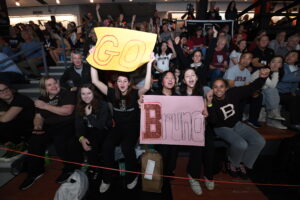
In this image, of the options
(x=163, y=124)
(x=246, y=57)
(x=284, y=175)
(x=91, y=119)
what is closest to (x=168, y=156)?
(x=163, y=124)

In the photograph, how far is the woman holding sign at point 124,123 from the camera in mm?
2361

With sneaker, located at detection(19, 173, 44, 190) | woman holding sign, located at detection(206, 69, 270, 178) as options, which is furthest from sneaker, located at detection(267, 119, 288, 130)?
sneaker, located at detection(19, 173, 44, 190)

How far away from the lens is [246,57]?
3143 mm

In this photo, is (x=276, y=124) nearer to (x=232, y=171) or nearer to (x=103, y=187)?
(x=232, y=171)

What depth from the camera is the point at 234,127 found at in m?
2.59

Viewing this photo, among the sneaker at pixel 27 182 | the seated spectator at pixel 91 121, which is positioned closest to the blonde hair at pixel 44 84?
the seated spectator at pixel 91 121

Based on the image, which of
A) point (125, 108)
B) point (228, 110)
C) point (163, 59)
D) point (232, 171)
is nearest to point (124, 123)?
point (125, 108)

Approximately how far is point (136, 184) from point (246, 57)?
3033 millimetres

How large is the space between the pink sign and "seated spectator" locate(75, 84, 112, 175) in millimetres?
656

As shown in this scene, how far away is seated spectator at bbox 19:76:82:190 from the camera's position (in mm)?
2469

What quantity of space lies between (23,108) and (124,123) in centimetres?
172

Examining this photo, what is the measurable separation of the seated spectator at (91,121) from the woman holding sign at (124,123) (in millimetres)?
147

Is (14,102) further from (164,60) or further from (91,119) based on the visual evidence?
(164,60)

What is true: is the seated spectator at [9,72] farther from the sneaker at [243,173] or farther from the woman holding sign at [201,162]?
the sneaker at [243,173]
